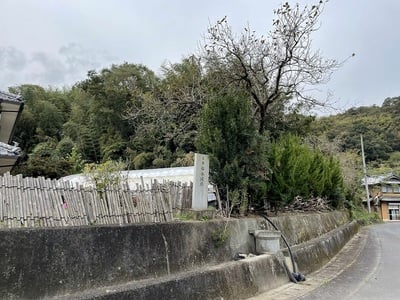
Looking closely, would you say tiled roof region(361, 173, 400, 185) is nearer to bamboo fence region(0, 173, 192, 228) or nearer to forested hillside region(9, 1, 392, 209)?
forested hillside region(9, 1, 392, 209)

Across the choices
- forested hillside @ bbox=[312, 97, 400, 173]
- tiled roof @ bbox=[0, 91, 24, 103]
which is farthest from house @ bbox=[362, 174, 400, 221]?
tiled roof @ bbox=[0, 91, 24, 103]

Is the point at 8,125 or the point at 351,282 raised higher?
the point at 8,125

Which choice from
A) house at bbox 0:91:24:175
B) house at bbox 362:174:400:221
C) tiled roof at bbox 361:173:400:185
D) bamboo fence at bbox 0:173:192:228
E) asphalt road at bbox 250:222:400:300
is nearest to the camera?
bamboo fence at bbox 0:173:192:228

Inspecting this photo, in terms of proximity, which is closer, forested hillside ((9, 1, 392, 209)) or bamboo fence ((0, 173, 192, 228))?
bamboo fence ((0, 173, 192, 228))

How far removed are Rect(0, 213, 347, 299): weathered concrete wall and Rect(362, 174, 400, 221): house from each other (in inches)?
1756

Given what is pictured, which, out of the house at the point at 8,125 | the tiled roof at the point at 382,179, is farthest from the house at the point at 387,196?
the house at the point at 8,125

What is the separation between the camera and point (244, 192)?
766 centimetres

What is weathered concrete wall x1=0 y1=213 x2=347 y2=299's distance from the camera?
3.40 metres

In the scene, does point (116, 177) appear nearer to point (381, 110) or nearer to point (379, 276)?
point (379, 276)

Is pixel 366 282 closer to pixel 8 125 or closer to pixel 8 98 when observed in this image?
pixel 8 98

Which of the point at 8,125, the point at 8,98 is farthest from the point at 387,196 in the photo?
the point at 8,98

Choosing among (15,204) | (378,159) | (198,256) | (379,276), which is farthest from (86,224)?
(378,159)

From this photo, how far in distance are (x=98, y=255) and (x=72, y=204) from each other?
70 centimetres

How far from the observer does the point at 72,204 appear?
4.29 m
